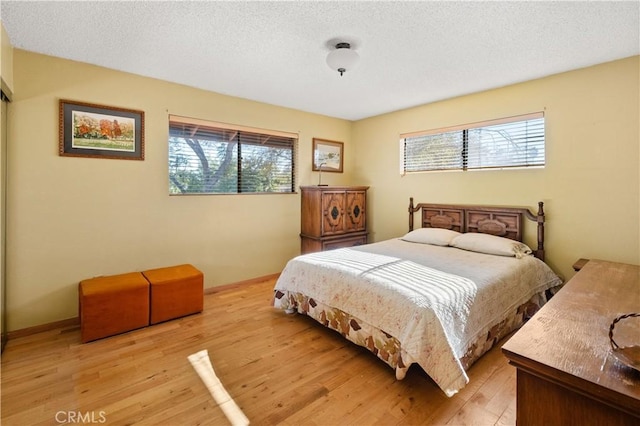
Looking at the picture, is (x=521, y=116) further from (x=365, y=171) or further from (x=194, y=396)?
(x=194, y=396)

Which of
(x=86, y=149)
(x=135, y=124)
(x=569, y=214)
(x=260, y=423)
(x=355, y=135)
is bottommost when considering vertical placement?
(x=260, y=423)

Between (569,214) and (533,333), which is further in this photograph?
(569,214)

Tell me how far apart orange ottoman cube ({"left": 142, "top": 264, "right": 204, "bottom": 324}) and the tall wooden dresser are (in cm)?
172

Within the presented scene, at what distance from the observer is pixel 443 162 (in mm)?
4105

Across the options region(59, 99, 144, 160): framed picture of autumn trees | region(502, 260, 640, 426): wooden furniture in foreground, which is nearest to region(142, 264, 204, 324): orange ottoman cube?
region(59, 99, 144, 160): framed picture of autumn trees

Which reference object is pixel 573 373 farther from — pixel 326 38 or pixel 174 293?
pixel 174 293

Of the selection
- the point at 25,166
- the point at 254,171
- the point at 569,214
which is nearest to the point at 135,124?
the point at 25,166

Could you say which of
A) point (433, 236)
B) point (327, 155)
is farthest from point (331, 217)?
point (433, 236)

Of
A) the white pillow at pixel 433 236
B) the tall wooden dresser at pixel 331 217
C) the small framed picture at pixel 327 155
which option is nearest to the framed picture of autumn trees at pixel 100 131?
the tall wooden dresser at pixel 331 217

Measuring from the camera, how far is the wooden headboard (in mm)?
3271

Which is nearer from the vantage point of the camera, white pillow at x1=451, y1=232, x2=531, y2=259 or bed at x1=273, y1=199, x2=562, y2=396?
bed at x1=273, y1=199, x2=562, y2=396

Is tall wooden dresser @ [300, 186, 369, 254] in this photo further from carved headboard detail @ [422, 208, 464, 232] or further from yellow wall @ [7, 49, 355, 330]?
carved headboard detail @ [422, 208, 464, 232]

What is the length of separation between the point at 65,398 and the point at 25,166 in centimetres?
199

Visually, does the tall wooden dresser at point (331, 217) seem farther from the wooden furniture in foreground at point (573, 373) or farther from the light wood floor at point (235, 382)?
the wooden furniture in foreground at point (573, 373)
